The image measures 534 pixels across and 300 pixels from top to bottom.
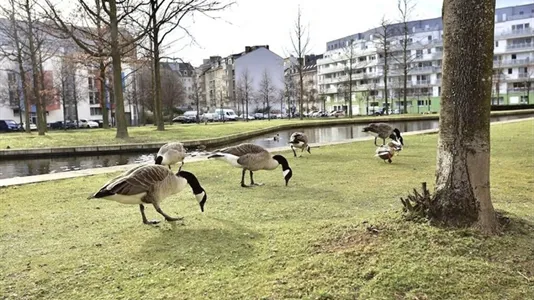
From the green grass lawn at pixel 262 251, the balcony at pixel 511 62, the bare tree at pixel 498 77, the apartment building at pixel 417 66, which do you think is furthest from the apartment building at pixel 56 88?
the balcony at pixel 511 62

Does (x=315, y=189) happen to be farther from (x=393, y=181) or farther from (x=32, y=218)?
(x=32, y=218)

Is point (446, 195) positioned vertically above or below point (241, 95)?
below

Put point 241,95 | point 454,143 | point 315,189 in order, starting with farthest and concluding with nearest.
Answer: point 241,95 → point 315,189 → point 454,143

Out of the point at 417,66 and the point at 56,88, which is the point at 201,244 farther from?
the point at 417,66

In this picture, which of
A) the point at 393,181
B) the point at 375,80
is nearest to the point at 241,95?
the point at 375,80

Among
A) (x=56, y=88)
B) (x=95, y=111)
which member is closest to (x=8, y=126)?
(x=56, y=88)

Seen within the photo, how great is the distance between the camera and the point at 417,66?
8600 cm

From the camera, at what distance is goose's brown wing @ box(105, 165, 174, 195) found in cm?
480

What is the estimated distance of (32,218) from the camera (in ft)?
20.2

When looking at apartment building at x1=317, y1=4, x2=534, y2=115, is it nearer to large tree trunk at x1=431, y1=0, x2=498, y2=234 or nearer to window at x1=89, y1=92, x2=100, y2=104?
window at x1=89, y1=92, x2=100, y2=104

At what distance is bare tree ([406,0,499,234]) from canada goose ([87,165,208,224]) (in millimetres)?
3177

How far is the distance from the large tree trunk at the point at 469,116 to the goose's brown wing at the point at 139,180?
3235 millimetres

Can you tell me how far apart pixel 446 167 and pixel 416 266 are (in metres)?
1.10

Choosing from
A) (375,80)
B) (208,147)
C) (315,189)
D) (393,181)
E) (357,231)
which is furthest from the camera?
(375,80)
